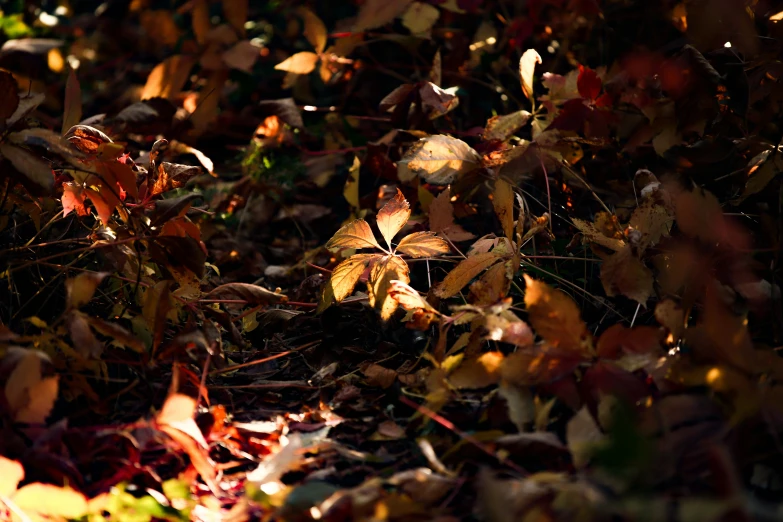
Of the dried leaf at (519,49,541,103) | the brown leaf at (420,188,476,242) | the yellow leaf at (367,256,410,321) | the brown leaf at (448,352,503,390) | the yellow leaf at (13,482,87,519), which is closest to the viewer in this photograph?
the yellow leaf at (13,482,87,519)

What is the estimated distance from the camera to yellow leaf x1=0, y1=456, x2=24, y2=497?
0.79 meters

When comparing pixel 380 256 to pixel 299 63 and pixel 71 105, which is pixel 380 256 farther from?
pixel 299 63

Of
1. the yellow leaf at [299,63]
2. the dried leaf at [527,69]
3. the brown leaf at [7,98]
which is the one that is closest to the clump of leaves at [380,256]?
the dried leaf at [527,69]

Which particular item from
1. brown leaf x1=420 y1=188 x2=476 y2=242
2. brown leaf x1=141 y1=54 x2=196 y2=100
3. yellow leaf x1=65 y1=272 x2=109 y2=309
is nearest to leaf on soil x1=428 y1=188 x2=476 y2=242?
brown leaf x1=420 y1=188 x2=476 y2=242

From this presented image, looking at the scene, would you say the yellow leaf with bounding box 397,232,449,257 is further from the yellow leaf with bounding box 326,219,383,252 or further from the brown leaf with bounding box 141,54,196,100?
the brown leaf with bounding box 141,54,196,100

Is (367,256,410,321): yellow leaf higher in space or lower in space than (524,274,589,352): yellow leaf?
lower

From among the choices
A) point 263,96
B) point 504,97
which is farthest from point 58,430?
point 263,96

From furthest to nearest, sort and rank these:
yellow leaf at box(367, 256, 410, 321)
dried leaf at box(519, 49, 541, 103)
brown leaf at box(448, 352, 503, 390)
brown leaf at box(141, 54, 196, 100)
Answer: brown leaf at box(141, 54, 196, 100)
dried leaf at box(519, 49, 541, 103)
yellow leaf at box(367, 256, 410, 321)
brown leaf at box(448, 352, 503, 390)

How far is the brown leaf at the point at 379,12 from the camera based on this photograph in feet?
5.10

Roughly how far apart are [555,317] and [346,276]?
385 millimetres

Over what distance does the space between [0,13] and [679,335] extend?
2.41 meters

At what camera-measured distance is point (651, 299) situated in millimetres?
1180

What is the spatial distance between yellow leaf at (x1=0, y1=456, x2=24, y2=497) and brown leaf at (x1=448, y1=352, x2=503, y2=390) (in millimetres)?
480

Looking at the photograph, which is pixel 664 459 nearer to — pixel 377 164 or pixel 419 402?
pixel 419 402
